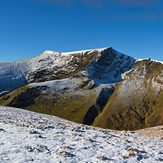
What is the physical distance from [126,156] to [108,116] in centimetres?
16641

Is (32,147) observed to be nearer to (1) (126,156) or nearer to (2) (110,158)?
(2) (110,158)

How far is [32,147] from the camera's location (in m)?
11.1

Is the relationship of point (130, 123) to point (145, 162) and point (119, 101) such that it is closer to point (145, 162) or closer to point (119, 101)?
point (119, 101)

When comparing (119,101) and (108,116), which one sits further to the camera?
(119,101)

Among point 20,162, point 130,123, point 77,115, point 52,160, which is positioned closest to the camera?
point 20,162

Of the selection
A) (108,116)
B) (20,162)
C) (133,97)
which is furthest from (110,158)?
(133,97)

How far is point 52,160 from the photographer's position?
9.23 metres

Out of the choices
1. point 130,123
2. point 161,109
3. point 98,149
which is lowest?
point 130,123

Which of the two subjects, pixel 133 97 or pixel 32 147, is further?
pixel 133 97

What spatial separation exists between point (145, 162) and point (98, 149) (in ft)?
11.7

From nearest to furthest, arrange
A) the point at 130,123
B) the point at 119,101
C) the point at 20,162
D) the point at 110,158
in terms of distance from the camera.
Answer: the point at 20,162 → the point at 110,158 → the point at 130,123 → the point at 119,101

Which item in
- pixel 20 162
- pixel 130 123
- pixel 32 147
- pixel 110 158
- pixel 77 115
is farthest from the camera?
pixel 77 115

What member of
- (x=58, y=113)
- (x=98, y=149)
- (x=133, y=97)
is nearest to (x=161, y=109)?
(x=133, y=97)

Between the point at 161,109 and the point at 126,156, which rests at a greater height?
the point at 126,156
